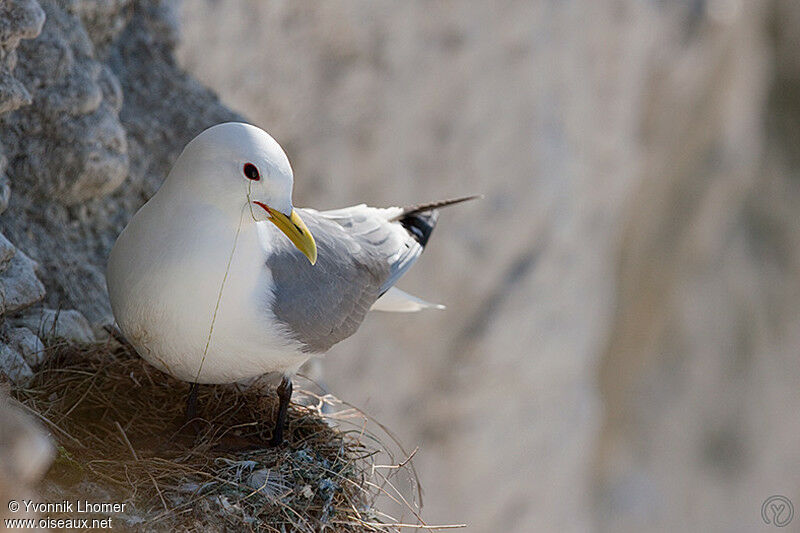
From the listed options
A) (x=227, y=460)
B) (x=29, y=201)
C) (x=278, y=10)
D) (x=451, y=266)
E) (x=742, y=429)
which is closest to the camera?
(x=227, y=460)

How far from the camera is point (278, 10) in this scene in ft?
8.23

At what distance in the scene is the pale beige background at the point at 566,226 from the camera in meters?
2.85

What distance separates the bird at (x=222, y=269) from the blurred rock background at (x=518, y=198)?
0.27 m

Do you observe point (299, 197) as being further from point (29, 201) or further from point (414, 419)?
point (29, 201)

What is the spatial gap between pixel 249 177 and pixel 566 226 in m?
2.28

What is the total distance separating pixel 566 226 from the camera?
3406mm

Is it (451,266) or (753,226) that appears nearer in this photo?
(451,266)

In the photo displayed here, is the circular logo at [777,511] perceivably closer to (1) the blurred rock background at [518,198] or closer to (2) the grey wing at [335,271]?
(1) the blurred rock background at [518,198]

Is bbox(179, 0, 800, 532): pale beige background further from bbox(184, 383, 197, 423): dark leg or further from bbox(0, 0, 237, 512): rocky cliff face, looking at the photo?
bbox(184, 383, 197, 423): dark leg

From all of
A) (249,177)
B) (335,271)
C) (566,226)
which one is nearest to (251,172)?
(249,177)

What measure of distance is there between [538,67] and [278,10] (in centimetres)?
107

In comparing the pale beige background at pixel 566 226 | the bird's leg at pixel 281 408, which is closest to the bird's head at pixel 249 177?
the bird's leg at pixel 281 408

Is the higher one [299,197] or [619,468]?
[299,197]

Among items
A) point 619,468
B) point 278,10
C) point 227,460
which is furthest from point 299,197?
point 619,468
